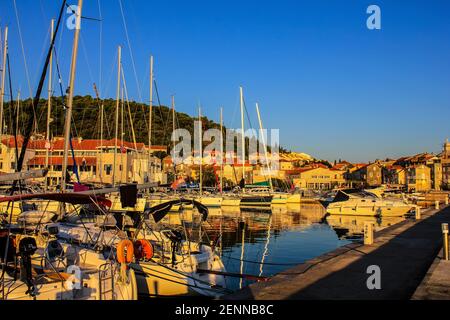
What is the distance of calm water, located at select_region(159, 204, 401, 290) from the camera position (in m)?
21.9

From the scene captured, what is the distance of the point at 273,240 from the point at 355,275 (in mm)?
20213

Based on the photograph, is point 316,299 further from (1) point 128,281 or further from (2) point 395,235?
(2) point 395,235

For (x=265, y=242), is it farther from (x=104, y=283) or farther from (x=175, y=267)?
(x=104, y=283)

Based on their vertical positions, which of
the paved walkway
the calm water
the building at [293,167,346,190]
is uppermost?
the building at [293,167,346,190]

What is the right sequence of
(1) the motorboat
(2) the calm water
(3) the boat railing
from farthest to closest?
(1) the motorboat < (2) the calm water < (3) the boat railing

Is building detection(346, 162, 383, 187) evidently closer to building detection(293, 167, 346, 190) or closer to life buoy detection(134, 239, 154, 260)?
building detection(293, 167, 346, 190)

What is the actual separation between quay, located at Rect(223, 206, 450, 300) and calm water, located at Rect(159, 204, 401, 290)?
281 cm

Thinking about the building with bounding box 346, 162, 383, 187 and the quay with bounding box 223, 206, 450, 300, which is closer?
the quay with bounding box 223, 206, 450, 300

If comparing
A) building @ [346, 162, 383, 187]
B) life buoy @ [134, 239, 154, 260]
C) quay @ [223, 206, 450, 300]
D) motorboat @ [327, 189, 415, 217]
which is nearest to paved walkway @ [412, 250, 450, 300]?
quay @ [223, 206, 450, 300]

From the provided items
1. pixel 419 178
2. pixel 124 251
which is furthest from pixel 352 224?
pixel 419 178

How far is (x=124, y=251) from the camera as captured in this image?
39.3 feet

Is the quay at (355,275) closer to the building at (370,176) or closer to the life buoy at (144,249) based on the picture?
the life buoy at (144,249)
